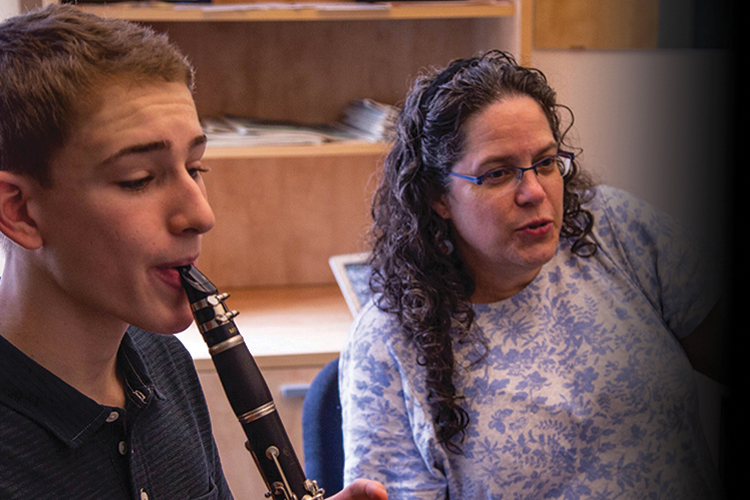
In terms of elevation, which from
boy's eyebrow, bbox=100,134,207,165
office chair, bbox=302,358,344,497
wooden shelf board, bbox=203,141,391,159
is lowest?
office chair, bbox=302,358,344,497

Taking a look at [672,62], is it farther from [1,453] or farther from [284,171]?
[284,171]

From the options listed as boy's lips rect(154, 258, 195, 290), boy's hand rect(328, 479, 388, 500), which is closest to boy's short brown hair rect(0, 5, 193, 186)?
boy's lips rect(154, 258, 195, 290)

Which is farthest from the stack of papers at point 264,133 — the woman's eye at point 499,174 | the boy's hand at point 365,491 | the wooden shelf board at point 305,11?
the boy's hand at point 365,491

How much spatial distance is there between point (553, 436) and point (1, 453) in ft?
2.42

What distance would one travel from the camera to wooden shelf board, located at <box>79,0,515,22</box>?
5.17 ft

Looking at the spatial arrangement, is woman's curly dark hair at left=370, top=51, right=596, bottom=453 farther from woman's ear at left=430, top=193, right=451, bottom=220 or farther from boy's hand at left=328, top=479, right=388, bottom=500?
boy's hand at left=328, top=479, right=388, bottom=500

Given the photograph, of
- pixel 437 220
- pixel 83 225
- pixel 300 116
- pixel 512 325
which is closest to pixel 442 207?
pixel 437 220

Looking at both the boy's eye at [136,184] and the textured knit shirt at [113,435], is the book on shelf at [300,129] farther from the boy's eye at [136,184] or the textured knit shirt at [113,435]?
the boy's eye at [136,184]

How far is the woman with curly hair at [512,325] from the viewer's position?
39.2 inches

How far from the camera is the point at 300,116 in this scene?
1.95 m

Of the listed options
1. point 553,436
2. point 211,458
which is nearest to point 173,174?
point 211,458

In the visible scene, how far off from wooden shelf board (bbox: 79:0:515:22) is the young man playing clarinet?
3.29 feet

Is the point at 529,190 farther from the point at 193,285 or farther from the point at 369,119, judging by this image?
the point at 369,119

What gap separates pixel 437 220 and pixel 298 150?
2.08 ft
